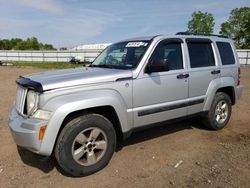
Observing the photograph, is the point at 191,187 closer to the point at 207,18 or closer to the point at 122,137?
the point at 122,137

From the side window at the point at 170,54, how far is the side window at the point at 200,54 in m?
0.27

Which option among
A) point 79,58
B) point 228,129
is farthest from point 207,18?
point 228,129

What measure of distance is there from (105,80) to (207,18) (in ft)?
172

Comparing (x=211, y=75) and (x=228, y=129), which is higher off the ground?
(x=211, y=75)

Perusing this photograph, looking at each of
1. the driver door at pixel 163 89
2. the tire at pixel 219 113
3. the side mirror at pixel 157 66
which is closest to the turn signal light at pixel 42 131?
the driver door at pixel 163 89

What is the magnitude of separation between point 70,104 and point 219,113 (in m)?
3.48

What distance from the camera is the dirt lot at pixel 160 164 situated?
11.4 feet

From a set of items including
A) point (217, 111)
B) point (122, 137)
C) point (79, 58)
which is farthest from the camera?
point (79, 58)

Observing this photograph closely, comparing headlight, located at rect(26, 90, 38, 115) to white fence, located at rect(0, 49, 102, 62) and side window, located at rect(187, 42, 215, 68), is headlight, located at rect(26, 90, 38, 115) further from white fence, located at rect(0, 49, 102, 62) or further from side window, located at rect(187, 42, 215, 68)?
white fence, located at rect(0, 49, 102, 62)

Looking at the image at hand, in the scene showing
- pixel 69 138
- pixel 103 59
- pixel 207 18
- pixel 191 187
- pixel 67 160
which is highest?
pixel 207 18

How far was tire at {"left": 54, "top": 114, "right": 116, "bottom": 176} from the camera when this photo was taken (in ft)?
11.2

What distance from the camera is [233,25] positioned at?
53.5 metres

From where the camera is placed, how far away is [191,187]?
131 inches

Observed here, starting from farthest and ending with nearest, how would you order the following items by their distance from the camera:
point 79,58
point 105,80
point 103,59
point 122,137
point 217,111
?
1. point 79,58
2. point 217,111
3. point 103,59
4. point 122,137
5. point 105,80
